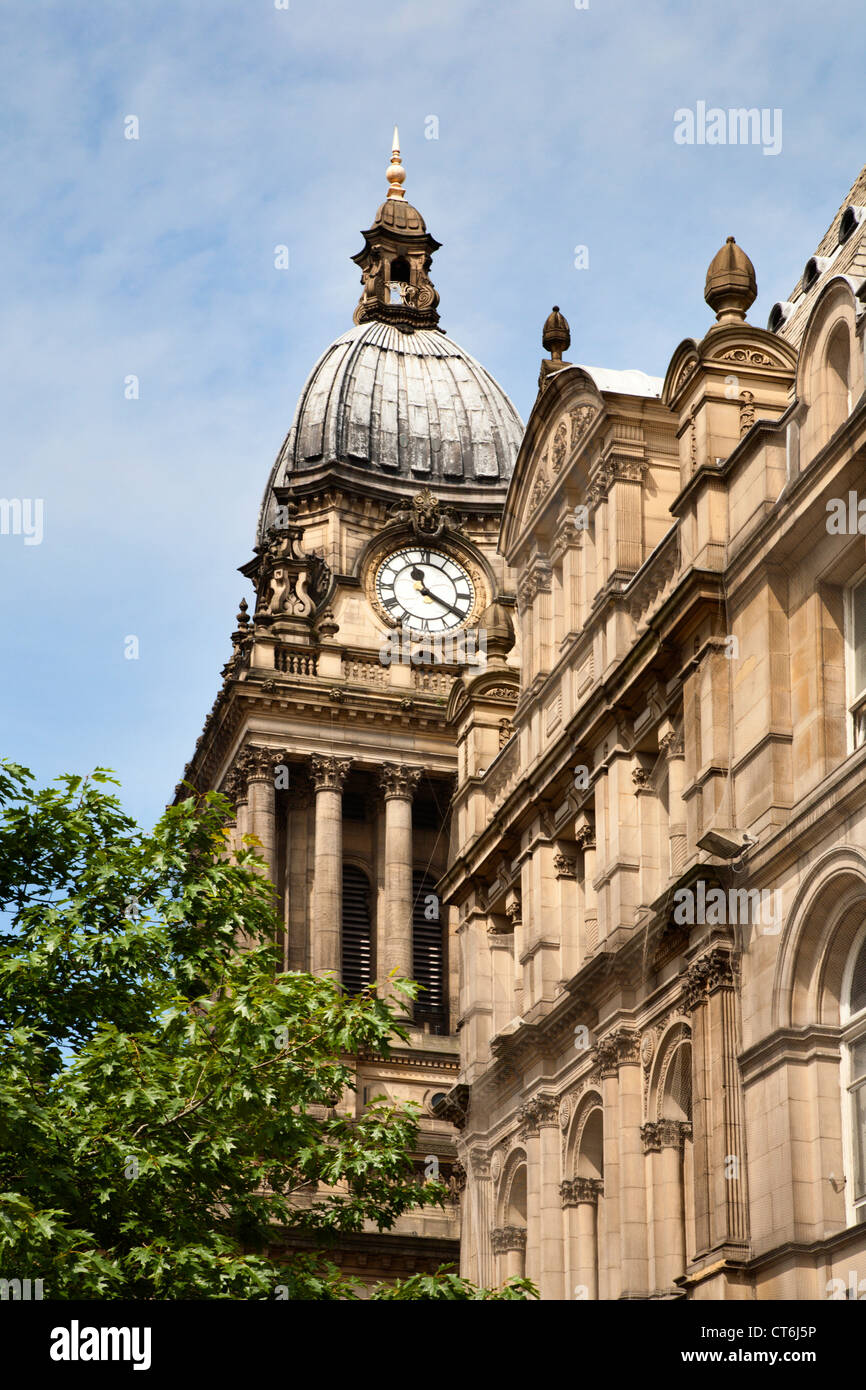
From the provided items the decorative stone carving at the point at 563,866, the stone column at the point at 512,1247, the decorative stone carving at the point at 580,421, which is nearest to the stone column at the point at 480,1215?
the stone column at the point at 512,1247

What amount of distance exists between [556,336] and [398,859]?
24.4 meters

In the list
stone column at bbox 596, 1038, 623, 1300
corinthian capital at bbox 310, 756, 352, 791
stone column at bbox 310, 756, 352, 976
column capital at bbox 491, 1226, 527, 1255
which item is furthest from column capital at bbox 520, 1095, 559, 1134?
corinthian capital at bbox 310, 756, 352, 791

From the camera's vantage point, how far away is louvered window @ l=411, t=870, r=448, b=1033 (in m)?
70.7

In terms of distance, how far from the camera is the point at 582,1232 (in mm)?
40656

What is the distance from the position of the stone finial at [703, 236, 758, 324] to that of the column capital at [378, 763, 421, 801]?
32268 mm

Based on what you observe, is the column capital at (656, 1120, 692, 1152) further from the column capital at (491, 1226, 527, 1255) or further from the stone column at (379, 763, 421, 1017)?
the stone column at (379, 763, 421, 1017)

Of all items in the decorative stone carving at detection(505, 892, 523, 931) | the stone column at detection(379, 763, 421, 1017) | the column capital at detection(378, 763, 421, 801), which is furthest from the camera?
the column capital at detection(378, 763, 421, 801)

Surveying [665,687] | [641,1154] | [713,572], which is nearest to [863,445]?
[713,572]

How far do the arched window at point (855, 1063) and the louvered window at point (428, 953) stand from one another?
37.1m

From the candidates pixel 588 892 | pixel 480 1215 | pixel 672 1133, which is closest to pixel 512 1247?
pixel 480 1215

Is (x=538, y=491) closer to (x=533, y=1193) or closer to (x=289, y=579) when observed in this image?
(x=533, y=1193)

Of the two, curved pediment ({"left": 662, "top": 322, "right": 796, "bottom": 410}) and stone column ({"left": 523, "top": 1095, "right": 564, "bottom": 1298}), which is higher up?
curved pediment ({"left": 662, "top": 322, "right": 796, "bottom": 410})

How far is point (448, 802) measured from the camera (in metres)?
72.9

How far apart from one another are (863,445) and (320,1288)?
45.0 feet
